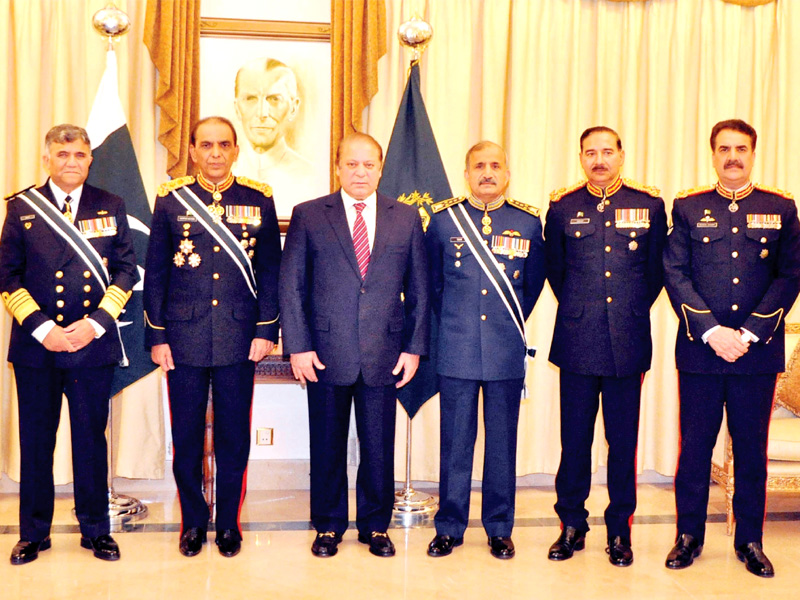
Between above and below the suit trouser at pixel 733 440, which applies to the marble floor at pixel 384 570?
below

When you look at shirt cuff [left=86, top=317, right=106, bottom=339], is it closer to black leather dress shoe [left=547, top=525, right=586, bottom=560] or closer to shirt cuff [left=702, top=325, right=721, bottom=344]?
black leather dress shoe [left=547, top=525, right=586, bottom=560]

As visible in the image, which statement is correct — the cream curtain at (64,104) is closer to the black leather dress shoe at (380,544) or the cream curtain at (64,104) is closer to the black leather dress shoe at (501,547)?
the black leather dress shoe at (380,544)

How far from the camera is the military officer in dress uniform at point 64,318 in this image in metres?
3.23

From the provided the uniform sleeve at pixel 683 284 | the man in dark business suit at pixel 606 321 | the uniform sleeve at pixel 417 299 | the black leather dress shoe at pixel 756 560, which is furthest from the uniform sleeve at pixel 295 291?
the black leather dress shoe at pixel 756 560

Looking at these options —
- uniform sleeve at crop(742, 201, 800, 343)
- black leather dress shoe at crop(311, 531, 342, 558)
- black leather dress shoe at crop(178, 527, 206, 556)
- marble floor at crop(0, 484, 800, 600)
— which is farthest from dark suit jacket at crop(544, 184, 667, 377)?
black leather dress shoe at crop(178, 527, 206, 556)

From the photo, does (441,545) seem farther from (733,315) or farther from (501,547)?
(733,315)

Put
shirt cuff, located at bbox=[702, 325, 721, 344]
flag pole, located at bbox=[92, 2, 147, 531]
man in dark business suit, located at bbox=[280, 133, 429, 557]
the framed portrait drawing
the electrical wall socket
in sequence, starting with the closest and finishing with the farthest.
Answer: shirt cuff, located at bbox=[702, 325, 721, 344]
man in dark business suit, located at bbox=[280, 133, 429, 557]
flag pole, located at bbox=[92, 2, 147, 531]
the framed portrait drawing
the electrical wall socket

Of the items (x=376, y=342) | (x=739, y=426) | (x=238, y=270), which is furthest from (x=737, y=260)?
(x=238, y=270)

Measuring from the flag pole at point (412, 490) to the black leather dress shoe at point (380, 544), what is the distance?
1.85 feet

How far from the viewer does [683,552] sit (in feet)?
11.0

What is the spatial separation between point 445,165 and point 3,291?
2367 mm

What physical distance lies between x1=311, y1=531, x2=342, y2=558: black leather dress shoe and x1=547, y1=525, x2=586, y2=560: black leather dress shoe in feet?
2.88

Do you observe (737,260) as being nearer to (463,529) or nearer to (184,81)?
(463,529)

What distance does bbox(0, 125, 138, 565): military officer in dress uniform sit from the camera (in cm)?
323
